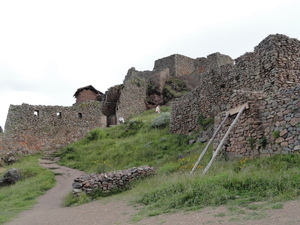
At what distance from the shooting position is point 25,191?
14625 millimetres

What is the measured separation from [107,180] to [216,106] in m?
8.47

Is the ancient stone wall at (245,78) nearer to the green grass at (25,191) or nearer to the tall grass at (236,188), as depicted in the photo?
the tall grass at (236,188)

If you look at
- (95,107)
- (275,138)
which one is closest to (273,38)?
(275,138)

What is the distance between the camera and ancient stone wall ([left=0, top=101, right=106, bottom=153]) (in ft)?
87.7

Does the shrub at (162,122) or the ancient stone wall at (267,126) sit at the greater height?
the shrub at (162,122)

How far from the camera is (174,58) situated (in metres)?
46.4

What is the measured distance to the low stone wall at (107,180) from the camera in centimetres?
1230

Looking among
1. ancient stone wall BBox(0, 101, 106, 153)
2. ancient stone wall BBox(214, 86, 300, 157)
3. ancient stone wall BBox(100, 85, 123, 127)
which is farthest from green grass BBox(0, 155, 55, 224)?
ancient stone wall BBox(100, 85, 123, 127)

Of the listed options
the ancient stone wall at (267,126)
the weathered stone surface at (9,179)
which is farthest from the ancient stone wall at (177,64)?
the ancient stone wall at (267,126)

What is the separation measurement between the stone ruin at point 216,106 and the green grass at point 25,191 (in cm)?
899

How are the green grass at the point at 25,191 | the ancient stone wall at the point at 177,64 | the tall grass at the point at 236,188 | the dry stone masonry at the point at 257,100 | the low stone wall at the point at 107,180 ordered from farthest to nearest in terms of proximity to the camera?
the ancient stone wall at the point at 177,64 → the low stone wall at the point at 107,180 → the green grass at the point at 25,191 → the dry stone masonry at the point at 257,100 → the tall grass at the point at 236,188

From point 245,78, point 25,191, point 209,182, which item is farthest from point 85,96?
point 209,182

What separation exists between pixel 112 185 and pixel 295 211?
340 inches

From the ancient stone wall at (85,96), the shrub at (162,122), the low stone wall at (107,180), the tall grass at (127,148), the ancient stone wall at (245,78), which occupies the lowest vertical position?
the low stone wall at (107,180)
